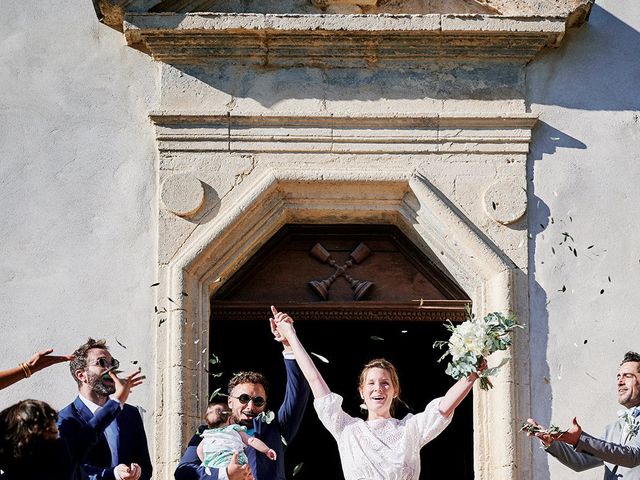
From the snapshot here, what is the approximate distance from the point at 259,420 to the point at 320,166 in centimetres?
191

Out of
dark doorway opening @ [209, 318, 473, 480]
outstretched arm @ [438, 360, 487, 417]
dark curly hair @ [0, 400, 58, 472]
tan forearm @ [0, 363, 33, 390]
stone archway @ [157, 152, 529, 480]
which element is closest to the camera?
dark curly hair @ [0, 400, 58, 472]

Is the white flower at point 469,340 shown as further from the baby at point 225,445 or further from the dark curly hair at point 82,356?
the dark curly hair at point 82,356

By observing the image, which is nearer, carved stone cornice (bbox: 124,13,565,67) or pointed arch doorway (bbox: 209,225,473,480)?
carved stone cornice (bbox: 124,13,565,67)

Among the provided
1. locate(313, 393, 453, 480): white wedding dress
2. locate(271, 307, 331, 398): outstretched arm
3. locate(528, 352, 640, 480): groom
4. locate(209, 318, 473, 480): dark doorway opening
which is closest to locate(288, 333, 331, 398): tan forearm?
locate(271, 307, 331, 398): outstretched arm

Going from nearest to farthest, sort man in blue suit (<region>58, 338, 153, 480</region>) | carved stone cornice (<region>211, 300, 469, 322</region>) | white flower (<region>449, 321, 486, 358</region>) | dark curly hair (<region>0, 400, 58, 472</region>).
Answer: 1. dark curly hair (<region>0, 400, 58, 472</region>)
2. white flower (<region>449, 321, 486, 358</region>)
3. man in blue suit (<region>58, 338, 153, 480</region>)
4. carved stone cornice (<region>211, 300, 469, 322</region>)

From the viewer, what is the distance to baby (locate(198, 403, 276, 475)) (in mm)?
8703

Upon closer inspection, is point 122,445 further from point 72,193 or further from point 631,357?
point 631,357

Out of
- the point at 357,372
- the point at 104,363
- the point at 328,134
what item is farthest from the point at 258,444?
the point at 357,372

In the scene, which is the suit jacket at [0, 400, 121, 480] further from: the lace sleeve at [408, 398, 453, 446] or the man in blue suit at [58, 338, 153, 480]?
the lace sleeve at [408, 398, 453, 446]

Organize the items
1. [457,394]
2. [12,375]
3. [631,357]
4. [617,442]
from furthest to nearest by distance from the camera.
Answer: [631,357] → [617,442] → [457,394] → [12,375]

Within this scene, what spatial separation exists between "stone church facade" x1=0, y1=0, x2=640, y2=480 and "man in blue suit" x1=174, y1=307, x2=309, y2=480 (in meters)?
1.05

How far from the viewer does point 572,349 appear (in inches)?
401

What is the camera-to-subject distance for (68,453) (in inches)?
316

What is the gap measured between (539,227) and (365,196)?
0.95 metres
